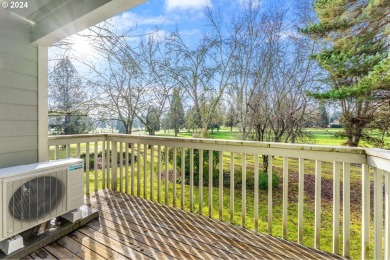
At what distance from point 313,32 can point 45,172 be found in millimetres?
5234

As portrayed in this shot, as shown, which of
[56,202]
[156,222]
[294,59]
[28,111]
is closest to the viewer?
[56,202]

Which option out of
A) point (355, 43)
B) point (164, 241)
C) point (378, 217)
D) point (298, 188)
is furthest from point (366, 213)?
point (355, 43)

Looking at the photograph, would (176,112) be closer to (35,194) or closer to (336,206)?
(35,194)

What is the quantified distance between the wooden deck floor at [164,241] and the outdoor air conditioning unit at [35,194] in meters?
0.27

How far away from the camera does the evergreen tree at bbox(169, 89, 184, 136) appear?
19.5 ft

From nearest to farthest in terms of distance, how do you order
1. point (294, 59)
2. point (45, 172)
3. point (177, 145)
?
point (45, 172) → point (177, 145) → point (294, 59)

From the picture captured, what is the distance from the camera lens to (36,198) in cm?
178

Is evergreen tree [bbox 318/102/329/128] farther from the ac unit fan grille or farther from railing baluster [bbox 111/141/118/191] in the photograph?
the ac unit fan grille

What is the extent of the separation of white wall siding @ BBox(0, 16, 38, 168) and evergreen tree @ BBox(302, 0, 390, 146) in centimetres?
452

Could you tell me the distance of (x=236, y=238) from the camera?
2.04 meters

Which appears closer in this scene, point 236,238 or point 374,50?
point 236,238

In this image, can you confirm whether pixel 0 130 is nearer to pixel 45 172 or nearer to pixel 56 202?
pixel 45 172

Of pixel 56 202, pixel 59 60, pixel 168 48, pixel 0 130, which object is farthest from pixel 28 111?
pixel 168 48

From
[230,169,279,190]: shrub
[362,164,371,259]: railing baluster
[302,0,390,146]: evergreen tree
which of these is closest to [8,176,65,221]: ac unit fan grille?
[362,164,371,259]: railing baluster
